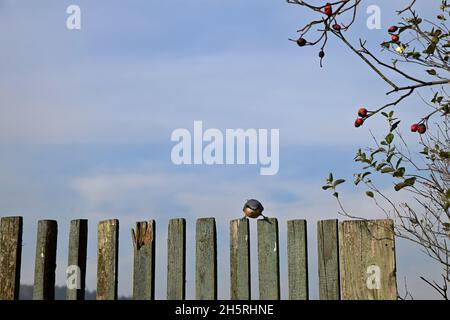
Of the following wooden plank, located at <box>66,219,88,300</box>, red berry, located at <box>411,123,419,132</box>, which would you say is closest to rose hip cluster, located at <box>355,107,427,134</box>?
red berry, located at <box>411,123,419,132</box>

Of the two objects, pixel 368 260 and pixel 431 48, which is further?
pixel 431 48

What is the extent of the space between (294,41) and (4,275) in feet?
8.61

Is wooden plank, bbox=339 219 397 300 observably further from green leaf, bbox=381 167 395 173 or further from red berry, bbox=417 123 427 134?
red berry, bbox=417 123 427 134

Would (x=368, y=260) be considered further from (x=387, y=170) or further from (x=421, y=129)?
(x=421, y=129)

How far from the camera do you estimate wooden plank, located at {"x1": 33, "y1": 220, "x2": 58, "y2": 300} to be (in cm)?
459

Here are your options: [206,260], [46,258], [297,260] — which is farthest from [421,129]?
[46,258]

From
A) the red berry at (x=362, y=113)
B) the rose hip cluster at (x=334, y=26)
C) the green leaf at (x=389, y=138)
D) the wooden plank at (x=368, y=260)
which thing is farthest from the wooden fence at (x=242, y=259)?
the rose hip cluster at (x=334, y=26)

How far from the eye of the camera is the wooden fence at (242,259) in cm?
403

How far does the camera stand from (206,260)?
4.25m

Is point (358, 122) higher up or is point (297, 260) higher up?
point (358, 122)

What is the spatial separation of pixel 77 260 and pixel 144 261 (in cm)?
49

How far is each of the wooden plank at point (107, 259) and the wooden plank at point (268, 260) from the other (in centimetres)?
101
